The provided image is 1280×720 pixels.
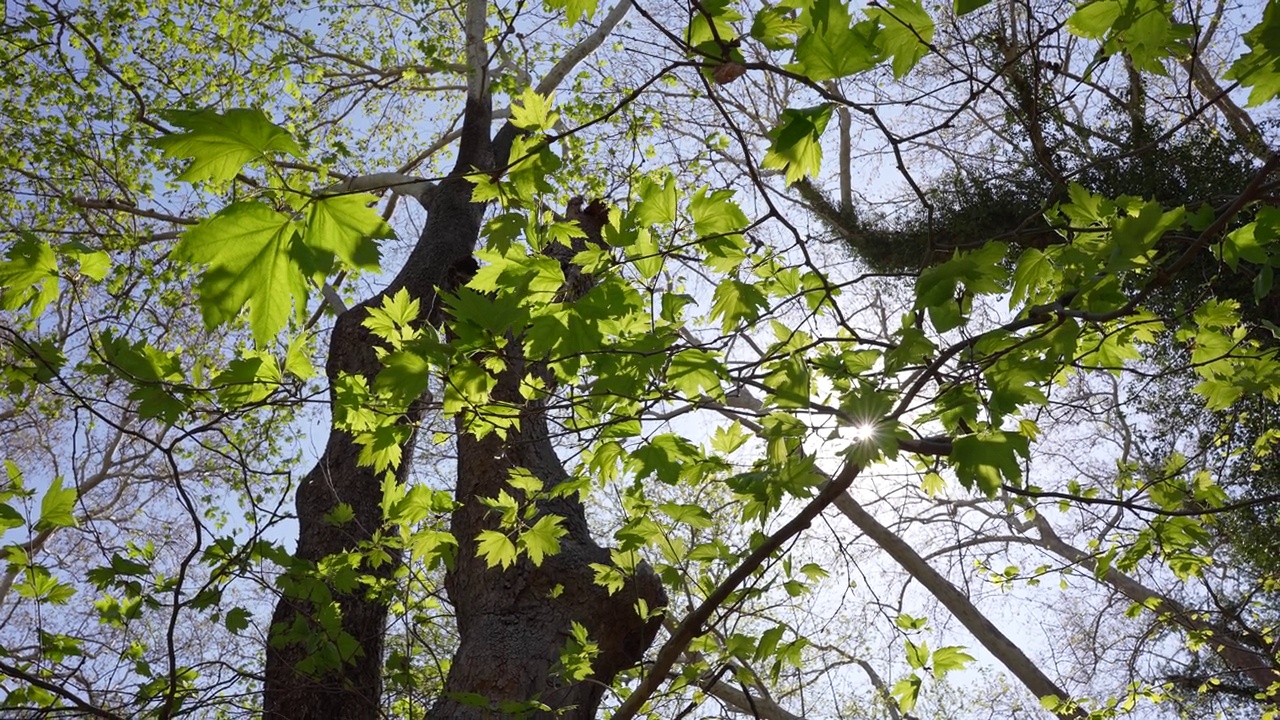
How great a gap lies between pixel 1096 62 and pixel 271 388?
5.34 ft

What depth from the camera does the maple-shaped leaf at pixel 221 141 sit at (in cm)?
79

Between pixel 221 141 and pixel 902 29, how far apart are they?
37.4 inches

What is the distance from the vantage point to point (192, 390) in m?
1.38

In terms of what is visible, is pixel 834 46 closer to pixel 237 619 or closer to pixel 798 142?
pixel 798 142

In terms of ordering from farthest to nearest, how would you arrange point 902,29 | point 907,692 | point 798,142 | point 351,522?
point 351,522
point 907,692
point 902,29
point 798,142

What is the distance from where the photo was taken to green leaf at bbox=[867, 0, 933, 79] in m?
1.16

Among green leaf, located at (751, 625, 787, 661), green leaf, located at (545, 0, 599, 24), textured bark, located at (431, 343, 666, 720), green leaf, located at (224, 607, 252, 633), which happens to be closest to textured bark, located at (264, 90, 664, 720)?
textured bark, located at (431, 343, 666, 720)

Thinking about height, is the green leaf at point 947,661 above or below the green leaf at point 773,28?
below

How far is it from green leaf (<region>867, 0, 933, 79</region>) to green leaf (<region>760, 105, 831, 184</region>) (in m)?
0.16

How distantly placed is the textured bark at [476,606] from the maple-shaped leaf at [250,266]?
1.37 metres

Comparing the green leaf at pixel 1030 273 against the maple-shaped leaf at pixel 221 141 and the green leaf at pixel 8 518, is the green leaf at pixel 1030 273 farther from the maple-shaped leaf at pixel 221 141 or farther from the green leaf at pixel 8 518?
the green leaf at pixel 8 518

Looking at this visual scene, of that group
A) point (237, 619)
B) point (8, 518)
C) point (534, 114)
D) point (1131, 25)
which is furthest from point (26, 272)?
point (1131, 25)

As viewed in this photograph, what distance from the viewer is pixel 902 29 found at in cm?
117

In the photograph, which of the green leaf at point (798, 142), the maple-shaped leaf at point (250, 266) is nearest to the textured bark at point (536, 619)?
the green leaf at point (798, 142)
